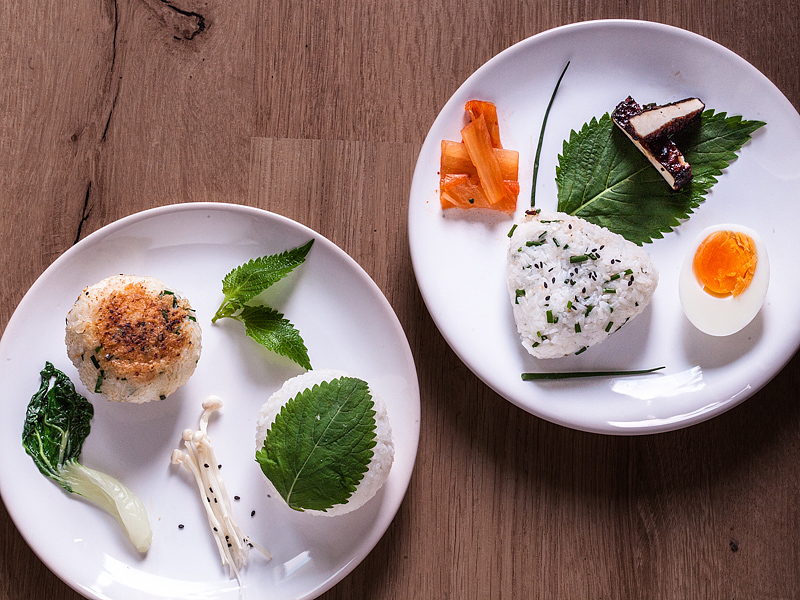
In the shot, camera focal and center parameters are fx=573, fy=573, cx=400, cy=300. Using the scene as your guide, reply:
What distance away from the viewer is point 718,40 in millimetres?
1831

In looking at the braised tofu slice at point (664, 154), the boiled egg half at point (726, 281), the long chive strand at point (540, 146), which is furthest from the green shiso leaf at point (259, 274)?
the boiled egg half at point (726, 281)

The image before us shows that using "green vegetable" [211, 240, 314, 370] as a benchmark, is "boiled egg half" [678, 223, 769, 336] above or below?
above

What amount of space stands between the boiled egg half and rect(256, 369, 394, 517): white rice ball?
0.95 m

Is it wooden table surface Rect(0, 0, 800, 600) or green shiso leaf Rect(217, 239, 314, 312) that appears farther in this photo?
wooden table surface Rect(0, 0, 800, 600)

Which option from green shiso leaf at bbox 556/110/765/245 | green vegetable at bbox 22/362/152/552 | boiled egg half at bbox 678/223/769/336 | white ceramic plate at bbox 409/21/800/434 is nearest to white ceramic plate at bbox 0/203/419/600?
green vegetable at bbox 22/362/152/552

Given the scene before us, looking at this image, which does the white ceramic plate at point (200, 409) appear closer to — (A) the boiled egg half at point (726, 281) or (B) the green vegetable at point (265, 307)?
(B) the green vegetable at point (265, 307)

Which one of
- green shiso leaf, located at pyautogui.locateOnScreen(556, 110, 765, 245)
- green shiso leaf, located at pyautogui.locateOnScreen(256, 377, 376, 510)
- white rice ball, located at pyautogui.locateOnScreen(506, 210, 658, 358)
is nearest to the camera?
green shiso leaf, located at pyautogui.locateOnScreen(256, 377, 376, 510)

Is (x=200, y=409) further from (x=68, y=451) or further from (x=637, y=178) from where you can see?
(x=637, y=178)

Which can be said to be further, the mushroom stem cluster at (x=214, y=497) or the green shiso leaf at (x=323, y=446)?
the mushroom stem cluster at (x=214, y=497)

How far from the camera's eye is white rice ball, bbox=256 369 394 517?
60.4 inches

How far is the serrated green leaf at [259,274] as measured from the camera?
1.63 m

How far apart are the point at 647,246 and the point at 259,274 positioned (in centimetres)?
116

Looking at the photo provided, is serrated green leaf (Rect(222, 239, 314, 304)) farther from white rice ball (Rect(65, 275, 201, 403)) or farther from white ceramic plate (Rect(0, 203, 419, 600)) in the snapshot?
white rice ball (Rect(65, 275, 201, 403))

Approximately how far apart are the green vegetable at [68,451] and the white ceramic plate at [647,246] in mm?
1033
